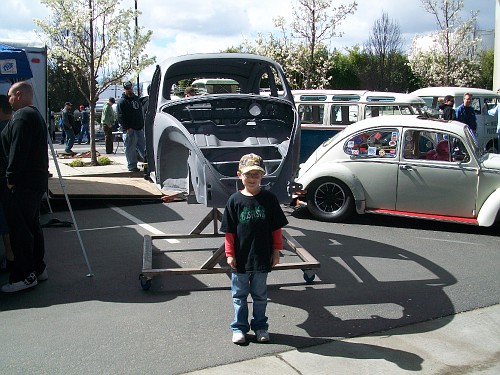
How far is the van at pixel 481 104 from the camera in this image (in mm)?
18203

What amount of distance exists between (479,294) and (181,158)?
371 centimetres

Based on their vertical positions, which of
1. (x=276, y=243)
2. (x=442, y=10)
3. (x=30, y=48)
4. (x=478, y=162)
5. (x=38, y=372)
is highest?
(x=442, y=10)

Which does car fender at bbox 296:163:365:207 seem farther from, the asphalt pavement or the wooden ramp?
the asphalt pavement

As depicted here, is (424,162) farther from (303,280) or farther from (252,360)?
(252,360)

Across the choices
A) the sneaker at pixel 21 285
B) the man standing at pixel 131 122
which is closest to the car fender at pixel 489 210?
the sneaker at pixel 21 285

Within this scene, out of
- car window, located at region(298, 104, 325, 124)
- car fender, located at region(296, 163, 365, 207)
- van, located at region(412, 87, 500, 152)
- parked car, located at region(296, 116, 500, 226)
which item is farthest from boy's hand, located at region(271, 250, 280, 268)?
van, located at region(412, 87, 500, 152)

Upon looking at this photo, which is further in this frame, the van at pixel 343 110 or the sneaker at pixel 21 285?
the van at pixel 343 110

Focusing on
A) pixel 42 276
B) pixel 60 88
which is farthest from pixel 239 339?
pixel 60 88

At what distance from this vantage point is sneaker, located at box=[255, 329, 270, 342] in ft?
16.8

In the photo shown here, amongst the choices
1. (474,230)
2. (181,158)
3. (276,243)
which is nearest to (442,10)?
(474,230)

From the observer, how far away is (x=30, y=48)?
10.0 metres

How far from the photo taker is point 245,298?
5141 mm

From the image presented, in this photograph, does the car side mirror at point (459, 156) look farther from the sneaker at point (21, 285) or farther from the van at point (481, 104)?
the van at point (481, 104)

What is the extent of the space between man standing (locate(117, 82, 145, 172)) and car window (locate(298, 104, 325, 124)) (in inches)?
150
